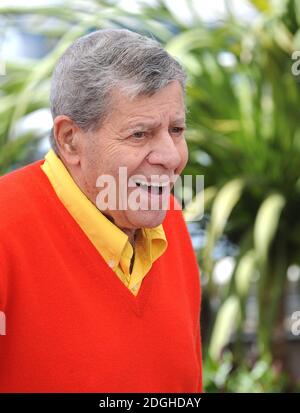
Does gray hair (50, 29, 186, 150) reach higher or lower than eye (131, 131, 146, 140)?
higher

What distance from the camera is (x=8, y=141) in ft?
12.4

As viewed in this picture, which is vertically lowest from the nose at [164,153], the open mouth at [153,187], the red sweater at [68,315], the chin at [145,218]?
the red sweater at [68,315]

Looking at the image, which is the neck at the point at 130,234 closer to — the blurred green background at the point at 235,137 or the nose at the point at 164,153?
the nose at the point at 164,153

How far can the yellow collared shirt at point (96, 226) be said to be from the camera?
5.37 feet

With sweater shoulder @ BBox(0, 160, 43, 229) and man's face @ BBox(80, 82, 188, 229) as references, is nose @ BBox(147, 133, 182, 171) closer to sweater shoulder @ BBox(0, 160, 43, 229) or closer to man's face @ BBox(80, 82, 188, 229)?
man's face @ BBox(80, 82, 188, 229)

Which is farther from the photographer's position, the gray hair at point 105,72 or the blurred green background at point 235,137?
the blurred green background at point 235,137

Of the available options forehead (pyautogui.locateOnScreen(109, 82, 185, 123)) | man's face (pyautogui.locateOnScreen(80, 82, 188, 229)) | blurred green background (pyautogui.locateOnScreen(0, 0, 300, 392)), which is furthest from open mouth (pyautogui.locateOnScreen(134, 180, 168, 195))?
blurred green background (pyautogui.locateOnScreen(0, 0, 300, 392))

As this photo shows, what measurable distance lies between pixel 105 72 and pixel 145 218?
0.28 m

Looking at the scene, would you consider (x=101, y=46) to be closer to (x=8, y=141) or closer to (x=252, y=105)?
(x=8, y=141)

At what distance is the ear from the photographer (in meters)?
1.61

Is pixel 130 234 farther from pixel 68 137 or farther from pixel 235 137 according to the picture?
pixel 235 137

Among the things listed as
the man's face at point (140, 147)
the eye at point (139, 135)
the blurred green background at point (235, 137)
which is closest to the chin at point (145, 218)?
the man's face at point (140, 147)

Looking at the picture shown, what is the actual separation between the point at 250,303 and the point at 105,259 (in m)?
2.69

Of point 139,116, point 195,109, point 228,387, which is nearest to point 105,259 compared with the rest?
point 139,116
